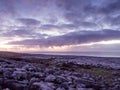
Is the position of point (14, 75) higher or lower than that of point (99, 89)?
higher

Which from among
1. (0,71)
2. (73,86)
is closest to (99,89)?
(73,86)

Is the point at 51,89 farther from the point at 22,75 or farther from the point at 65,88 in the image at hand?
the point at 22,75

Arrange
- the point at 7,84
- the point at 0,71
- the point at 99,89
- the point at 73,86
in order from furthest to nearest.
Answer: the point at 0,71 → the point at 99,89 → the point at 73,86 → the point at 7,84

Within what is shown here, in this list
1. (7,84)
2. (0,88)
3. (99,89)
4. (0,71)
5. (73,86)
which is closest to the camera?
(0,88)

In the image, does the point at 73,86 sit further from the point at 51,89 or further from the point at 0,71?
the point at 0,71

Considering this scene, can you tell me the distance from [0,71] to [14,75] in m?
1.89

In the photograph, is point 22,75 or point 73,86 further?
point 22,75

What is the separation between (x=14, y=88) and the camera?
1354cm

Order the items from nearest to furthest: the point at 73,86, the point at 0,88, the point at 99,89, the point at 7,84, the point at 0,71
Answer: the point at 0,88 → the point at 7,84 → the point at 73,86 → the point at 99,89 → the point at 0,71

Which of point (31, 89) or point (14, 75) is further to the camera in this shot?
point (14, 75)

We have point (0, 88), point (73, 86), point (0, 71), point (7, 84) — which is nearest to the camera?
point (0, 88)

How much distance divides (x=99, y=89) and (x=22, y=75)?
581 cm

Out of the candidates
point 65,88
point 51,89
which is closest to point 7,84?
point 51,89

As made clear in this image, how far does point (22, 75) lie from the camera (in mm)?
17219
